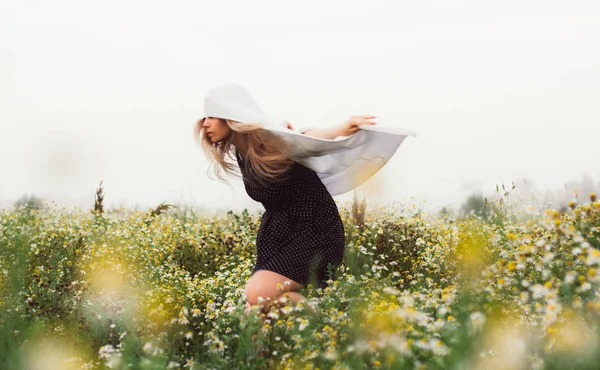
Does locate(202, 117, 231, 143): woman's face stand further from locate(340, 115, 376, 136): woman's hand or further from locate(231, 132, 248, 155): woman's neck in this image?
locate(340, 115, 376, 136): woman's hand

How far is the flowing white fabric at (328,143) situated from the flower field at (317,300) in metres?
0.69

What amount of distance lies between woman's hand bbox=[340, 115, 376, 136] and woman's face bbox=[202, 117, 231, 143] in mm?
917

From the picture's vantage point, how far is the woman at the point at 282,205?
4.61 metres

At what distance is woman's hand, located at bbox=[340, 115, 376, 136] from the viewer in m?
4.64

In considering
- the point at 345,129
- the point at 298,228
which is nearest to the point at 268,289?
Answer: the point at 298,228

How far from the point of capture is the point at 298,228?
15.6ft

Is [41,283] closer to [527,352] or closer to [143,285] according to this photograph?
[143,285]

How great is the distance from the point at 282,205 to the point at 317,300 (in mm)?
841

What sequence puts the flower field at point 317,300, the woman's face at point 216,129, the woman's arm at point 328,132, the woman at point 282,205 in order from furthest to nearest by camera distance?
the woman's face at point 216,129 → the woman's arm at point 328,132 → the woman at point 282,205 → the flower field at point 317,300

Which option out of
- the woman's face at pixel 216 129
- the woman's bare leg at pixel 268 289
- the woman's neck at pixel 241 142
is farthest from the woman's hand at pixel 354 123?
the woman's bare leg at pixel 268 289

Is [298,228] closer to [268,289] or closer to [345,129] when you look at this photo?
[268,289]

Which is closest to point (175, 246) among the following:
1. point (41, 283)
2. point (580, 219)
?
point (41, 283)

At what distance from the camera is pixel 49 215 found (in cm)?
992

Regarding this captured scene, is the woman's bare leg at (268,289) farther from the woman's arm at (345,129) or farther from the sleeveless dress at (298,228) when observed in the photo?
the woman's arm at (345,129)
